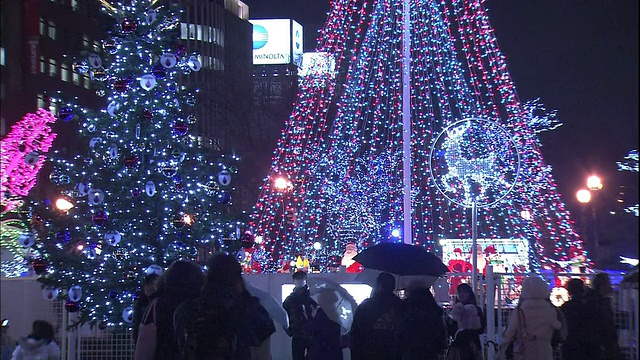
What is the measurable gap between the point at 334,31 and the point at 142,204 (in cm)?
815

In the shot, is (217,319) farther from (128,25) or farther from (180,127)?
(128,25)

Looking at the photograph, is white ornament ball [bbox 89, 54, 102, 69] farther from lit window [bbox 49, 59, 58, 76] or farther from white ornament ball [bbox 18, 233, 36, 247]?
lit window [bbox 49, 59, 58, 76]

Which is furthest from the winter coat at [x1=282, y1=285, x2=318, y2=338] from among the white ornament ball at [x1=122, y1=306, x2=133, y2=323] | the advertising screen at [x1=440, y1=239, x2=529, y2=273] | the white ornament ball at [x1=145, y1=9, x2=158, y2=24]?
the advertising screen at [x1=440, y1=239, x2=529, y2=273]

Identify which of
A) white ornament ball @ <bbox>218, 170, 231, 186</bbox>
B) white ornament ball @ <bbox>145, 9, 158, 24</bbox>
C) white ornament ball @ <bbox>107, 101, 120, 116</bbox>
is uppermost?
white ornament ball @ <bbox>145, 9, 158, 24</bbox>

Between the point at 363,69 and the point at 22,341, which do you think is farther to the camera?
the point at 363,69

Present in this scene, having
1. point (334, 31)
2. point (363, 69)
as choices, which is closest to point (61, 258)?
point (334, 31)

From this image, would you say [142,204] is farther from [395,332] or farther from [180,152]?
[395,332]

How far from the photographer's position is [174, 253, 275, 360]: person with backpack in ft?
19.9

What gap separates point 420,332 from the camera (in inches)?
283

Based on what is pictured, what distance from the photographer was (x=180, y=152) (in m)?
13.3

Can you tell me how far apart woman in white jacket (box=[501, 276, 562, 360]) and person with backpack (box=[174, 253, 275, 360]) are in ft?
12.3

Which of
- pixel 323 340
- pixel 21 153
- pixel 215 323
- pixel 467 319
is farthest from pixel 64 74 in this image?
pixel 215 323

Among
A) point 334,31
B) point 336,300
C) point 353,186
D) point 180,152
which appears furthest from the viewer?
point 353,186

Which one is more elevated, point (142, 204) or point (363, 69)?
point (363, 69)
